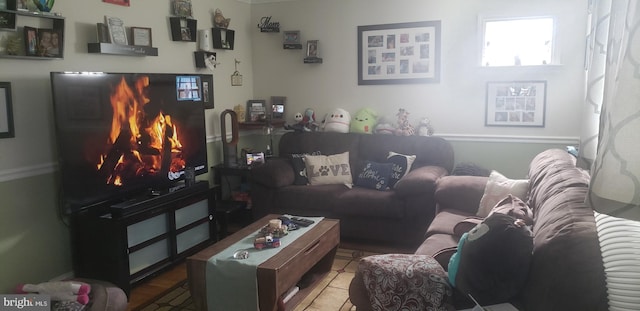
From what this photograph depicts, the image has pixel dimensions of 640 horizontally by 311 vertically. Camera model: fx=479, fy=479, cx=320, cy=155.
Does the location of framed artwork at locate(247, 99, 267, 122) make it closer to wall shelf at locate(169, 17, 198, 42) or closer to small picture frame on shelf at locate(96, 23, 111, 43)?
wall shelf at locate(169, 17, 198, 42)

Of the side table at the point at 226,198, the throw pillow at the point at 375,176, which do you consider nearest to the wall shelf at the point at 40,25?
the side table at the point at 226,198

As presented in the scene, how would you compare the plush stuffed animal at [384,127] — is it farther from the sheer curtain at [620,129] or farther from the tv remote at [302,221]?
the sheer curtain at [620,129]

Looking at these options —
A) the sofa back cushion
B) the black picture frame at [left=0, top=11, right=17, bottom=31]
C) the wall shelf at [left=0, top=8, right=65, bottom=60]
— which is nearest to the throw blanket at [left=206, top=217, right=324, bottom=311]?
the sofa back cushion

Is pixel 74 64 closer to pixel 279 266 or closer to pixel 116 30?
pixel 116 30

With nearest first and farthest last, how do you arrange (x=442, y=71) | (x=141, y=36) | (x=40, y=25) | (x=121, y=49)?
(x=40, y=25) → (x=121, y=49) → (x=141, y=36) → (x=442, y=71)

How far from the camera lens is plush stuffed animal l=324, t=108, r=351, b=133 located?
480 centimetres

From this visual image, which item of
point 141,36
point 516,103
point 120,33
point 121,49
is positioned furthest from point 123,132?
point 516,103

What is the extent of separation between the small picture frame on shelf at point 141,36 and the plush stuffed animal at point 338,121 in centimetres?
187

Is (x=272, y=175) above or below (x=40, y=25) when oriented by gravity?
below

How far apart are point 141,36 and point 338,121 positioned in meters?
2.00

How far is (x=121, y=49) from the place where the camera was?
135 inches

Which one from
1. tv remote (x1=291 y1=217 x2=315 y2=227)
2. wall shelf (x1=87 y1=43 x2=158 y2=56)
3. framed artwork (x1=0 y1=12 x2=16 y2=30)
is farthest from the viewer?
wall shelf (x1=87 y1=43 x2=158 y2=56)

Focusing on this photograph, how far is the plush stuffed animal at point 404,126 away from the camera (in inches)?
178

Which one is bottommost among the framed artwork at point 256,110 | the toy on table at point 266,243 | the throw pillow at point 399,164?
the toy on table at point 266,243
